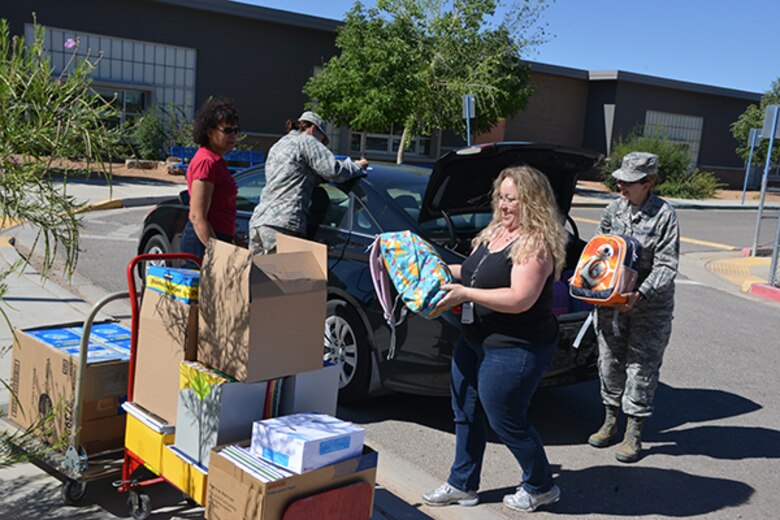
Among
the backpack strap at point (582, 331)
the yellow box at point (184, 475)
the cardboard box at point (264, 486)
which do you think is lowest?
the yellow box at point (184, 475)

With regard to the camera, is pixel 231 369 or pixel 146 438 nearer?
pixel 231 369

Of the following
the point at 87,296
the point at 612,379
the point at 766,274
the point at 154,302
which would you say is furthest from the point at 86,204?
the point at 766,274

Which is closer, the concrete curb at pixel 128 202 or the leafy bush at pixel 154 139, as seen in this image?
the concrete curb at pixel 128 202

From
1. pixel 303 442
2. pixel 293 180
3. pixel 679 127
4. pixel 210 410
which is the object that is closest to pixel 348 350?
pixel 293 180

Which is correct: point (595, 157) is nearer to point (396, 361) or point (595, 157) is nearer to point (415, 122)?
point (396, 361)

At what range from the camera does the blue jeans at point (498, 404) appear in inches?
138

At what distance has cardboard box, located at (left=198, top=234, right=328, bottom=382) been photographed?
303 cm

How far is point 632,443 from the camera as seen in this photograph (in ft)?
15.3

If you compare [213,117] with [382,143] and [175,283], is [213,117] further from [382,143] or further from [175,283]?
[382,143]

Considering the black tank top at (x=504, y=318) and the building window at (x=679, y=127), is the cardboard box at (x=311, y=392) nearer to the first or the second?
the black tank top at (x=504, y=318)

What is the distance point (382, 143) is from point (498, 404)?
27356 millimetres

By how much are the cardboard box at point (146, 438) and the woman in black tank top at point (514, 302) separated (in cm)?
136

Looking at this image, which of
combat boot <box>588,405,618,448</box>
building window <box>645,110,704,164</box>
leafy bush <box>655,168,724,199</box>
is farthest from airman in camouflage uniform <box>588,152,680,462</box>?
building window <box>645,110,704,164</box>

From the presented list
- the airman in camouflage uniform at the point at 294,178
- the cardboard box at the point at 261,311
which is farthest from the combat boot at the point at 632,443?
the airman in camouflage uniform at the point at 294,178
